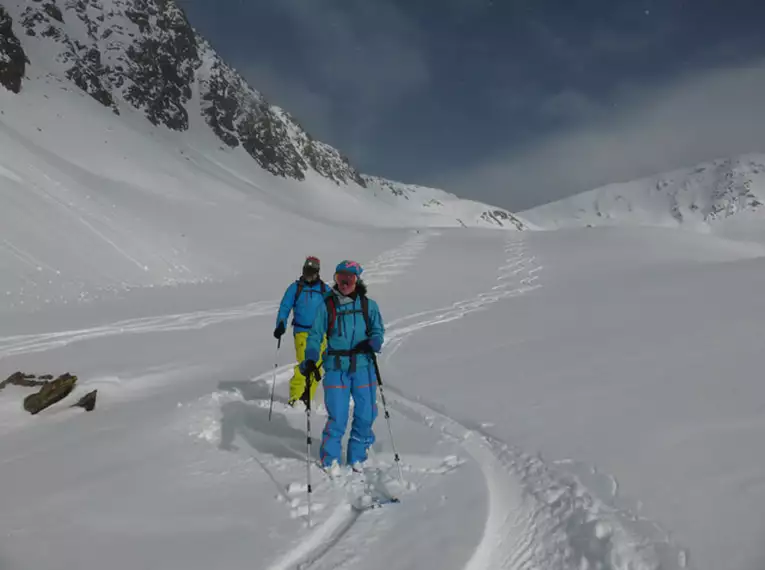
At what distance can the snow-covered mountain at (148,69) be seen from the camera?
51156 millimetres

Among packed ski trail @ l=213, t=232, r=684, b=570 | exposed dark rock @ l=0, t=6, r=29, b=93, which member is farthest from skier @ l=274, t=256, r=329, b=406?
exposed dark rock @ l=0, t=6, r=29, b=93

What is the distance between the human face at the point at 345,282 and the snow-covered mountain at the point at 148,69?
151 feet

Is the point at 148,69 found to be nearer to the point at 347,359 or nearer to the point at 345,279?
the point at 345,279

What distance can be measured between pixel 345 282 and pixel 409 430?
2.14m

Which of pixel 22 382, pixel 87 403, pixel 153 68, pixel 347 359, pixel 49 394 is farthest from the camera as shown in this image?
pixel 153 68

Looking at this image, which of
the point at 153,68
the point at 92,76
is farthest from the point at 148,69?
the point at 92,76

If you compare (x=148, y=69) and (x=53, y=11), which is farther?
(x=148, y=69)

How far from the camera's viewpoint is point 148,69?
65125 millimetres

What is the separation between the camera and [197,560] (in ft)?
11.8

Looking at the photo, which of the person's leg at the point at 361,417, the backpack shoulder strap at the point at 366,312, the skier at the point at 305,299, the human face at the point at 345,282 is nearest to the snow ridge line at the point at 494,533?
the person's leg at the point at 361,417

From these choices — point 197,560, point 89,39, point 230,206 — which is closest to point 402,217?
point 89,39

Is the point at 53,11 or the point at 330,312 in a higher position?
the point at 53,11

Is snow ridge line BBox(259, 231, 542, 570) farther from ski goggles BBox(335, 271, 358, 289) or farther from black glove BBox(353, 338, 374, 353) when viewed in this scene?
ski goggles BBox(335, 271, 358, 289)

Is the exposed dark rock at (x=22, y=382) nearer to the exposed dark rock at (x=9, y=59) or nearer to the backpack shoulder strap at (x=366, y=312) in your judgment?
the backpack shoulder strap at (x=366, y=312)
